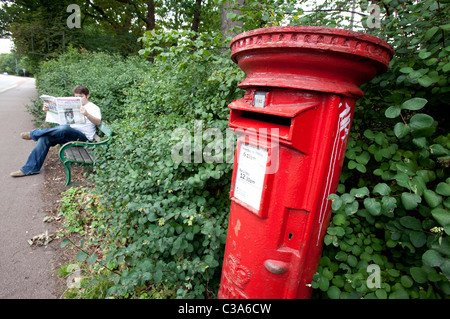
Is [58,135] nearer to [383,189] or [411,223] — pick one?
[383,189]

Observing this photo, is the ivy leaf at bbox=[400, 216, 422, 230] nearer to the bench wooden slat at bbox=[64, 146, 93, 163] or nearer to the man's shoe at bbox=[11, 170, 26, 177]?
the bench wooden slat at bbox=[64, 146, 93, 163]

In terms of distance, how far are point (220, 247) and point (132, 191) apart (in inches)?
38.4

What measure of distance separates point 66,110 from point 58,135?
0.43 metres

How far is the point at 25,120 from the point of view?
25.0 feet

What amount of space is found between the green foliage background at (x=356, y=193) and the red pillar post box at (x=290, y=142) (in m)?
0.17

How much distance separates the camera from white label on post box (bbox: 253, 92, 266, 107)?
129 centimetres

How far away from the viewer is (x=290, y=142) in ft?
3.88

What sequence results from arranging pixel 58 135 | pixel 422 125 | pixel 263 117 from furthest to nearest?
pixel 58 135 → pixel 263 117 → pixel 422 125

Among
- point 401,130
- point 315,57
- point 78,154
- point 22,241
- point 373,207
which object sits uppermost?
point 315,57

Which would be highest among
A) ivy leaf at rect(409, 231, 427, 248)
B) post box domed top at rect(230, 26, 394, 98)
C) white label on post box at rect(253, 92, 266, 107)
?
post box domed top at rect(230, 26, 394, 98)

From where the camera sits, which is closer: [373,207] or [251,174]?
[373,207]

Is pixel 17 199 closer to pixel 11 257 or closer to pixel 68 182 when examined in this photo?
pixel 68 182

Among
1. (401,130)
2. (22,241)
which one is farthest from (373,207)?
(22,241)

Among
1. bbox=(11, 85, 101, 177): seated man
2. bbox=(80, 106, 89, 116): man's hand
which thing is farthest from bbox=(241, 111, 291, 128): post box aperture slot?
bbox=(80, 106, 89, 116): man's hand
